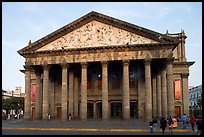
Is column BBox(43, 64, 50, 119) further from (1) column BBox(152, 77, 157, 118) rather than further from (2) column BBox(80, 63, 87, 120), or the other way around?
(1) column BBox(152, 77, 157, 118)

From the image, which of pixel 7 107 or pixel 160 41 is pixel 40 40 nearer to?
pixel 160 41

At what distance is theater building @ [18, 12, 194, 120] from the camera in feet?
119

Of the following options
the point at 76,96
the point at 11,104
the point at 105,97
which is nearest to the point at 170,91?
the point at 105,97

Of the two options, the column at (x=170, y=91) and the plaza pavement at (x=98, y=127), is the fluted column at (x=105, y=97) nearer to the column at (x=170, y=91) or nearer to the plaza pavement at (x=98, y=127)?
the plaza pavement at (x=98, y=127)

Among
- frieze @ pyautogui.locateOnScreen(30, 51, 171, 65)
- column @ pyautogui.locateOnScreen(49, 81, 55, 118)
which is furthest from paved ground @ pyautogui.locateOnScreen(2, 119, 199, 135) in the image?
frieze @ pyautogui.locateOnScreen(30, 51, 171, 65)

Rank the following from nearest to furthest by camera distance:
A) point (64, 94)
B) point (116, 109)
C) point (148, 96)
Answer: point (148, 96)
point (64, 94)
point (116, 109)

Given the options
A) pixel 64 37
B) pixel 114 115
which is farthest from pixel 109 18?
pixel 114 115

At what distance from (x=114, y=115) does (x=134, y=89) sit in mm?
5326

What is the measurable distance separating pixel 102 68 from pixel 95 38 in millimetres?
4536

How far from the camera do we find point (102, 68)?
3753cm

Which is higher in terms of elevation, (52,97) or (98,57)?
(98,57)

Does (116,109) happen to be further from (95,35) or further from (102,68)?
(95,35)

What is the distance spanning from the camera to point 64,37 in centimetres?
3950

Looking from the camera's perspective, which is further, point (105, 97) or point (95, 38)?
point (95, 38)
